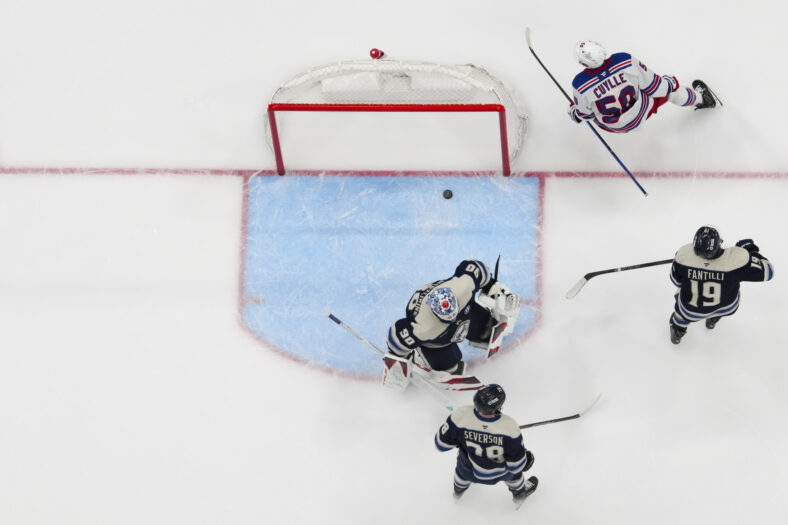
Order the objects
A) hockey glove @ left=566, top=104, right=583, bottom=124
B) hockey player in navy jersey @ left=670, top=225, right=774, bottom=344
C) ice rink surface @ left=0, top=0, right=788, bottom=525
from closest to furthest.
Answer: hockey player in navy jersey @ left=670, top=225, right=774, bottom=344
ice rink surface @ left=0, top=0, right=788, bottom=525
hockey glove @ left=566, top=104, right=583, bottom=124

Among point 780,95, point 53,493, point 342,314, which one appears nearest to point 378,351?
point 342,314

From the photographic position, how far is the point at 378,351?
7.14m

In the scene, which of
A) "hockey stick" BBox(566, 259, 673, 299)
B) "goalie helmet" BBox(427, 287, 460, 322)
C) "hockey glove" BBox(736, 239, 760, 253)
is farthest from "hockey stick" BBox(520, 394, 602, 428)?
"hockey glove" BBox(736, 239, 760, 253)

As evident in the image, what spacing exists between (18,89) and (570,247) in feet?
12.1

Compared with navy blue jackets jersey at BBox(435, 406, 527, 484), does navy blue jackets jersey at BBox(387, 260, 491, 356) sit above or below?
above

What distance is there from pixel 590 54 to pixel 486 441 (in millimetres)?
2230

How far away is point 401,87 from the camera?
24.5 feet

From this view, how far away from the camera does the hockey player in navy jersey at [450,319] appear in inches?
259

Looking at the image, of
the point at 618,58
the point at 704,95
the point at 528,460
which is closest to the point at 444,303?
the point at 528,460

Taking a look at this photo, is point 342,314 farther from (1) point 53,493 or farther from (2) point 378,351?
(1) point 53,493

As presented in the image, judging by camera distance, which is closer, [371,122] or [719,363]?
[719,363]

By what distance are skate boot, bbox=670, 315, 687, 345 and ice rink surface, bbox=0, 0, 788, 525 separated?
0.31ft

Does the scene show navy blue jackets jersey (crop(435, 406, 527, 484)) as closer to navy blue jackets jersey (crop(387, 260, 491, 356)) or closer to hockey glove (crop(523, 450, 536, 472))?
hockey glove (crop(523, 450, 536, 472))

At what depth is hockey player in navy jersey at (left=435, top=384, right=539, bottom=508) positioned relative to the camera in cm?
618
